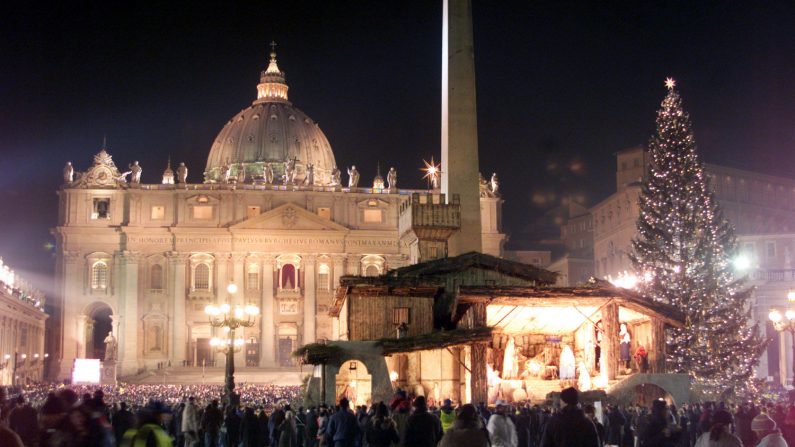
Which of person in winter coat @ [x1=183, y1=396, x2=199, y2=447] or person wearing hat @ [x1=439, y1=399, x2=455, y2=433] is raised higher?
person wearing hat @ [x1=439, y1=399, x2=455, y2=433]

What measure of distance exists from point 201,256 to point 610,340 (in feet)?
201

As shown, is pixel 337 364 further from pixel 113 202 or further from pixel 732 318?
pixel 113 202

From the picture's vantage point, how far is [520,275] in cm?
3425

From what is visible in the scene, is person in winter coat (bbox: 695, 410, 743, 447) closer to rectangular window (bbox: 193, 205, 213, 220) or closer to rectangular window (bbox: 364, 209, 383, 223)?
rectangular window (bbox: 193, 205, 213, 220)

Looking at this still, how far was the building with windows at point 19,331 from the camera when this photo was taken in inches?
2464

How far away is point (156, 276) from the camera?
281 feet

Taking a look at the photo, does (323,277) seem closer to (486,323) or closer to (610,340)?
(486,323)

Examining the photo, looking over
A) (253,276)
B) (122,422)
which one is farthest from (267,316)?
(122,422)

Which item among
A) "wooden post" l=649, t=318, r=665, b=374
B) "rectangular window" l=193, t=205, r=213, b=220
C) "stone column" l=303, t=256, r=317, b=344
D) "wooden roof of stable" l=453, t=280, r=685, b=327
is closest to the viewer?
"wooden roof of stable" l=453, t=280, r=685, b=327

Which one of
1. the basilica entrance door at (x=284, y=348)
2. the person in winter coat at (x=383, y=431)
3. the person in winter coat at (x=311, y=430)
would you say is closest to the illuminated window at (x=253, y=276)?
the basilica entrance door at (x=284, y=348)

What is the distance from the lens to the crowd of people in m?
9.27

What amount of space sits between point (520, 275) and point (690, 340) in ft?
19.1

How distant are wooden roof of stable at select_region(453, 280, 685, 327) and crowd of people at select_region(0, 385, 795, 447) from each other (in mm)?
4980

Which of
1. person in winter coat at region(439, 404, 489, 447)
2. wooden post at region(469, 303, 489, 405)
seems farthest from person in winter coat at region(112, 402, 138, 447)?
wooden post at region(469, 303, 489, 405)
